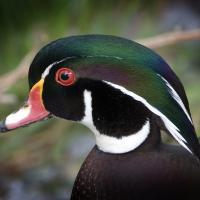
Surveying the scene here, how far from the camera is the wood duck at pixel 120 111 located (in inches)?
50.2

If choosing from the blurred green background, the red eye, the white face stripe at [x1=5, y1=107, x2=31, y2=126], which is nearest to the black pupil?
the red eye

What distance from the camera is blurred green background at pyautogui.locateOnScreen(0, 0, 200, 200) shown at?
7.72ft

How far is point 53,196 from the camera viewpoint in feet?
7.61

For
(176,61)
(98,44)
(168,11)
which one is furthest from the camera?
(168,11)

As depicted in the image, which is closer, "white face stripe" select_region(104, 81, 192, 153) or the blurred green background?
"white face stripe" select_region(104, 81, 192, 153)

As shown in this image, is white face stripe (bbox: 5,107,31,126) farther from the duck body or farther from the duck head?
the duck body

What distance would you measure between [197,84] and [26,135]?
596mm

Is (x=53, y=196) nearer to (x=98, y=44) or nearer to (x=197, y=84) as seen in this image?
(x=197, y=84)

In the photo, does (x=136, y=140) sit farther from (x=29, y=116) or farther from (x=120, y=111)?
(x=29, y=116)

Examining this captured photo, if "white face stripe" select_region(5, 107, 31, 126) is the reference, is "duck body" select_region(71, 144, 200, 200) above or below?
below

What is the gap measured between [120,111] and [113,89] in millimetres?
49

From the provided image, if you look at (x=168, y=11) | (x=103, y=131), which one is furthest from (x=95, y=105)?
(x=168, y=11)

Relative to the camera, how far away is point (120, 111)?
1.32 meters

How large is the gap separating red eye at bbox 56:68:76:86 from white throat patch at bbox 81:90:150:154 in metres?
0.04
